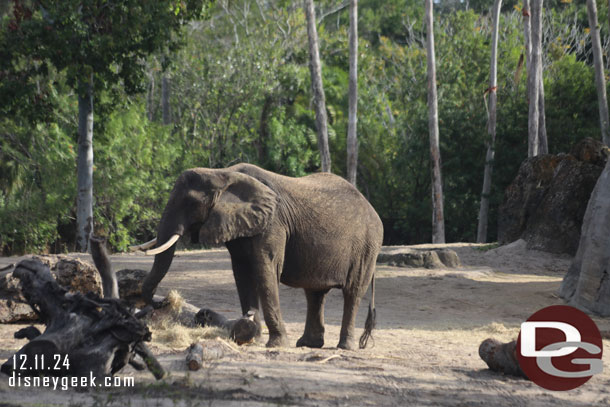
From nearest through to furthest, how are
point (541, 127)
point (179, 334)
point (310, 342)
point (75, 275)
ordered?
point (179, 334)
point (310, 342)
point (75, 275)
point (541, 127)

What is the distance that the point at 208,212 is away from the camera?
7438 millimetres

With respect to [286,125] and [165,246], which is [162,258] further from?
[286,125]

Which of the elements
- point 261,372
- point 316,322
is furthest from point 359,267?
point 261,372

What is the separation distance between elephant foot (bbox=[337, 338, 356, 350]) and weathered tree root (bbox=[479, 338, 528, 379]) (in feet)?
6.32

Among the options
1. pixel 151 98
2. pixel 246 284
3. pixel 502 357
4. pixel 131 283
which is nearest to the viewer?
pixel 502 357

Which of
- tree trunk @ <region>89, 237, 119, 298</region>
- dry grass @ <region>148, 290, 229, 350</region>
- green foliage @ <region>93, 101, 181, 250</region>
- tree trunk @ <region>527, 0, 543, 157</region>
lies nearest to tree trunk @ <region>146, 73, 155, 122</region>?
green foliage @ <region>93, 101, 181, 250</region>

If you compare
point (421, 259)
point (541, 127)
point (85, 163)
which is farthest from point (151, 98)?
point (421, 259)

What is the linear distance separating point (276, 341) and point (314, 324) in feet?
3.10

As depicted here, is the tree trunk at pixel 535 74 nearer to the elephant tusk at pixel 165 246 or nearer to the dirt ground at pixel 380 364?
the dirt ground at pixel 380 364

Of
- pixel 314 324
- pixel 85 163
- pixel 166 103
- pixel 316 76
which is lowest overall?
pixel 314 324

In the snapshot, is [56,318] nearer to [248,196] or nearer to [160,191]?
[248,196]

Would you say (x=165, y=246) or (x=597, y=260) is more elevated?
(x=165, y=246)

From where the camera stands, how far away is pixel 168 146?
2650cm

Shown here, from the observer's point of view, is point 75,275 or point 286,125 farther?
point 286,125
